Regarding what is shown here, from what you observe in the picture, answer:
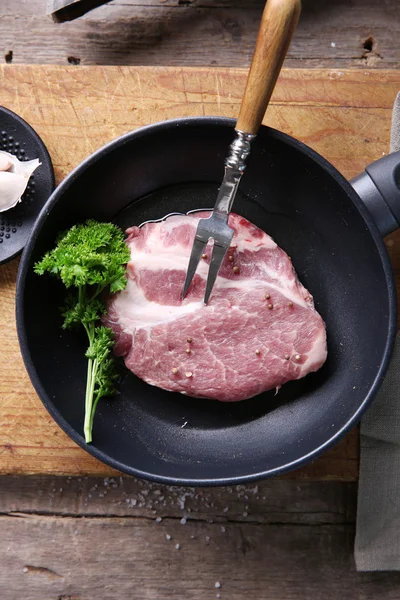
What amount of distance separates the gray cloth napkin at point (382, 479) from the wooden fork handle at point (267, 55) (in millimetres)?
562

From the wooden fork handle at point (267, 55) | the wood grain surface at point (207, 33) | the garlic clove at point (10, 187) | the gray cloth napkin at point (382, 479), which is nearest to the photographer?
the wooden fork handle at point (267, 55)

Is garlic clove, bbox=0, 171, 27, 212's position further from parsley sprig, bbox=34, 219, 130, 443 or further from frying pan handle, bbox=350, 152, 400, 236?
frying pan handle, bbox=350, 152, 400, 236

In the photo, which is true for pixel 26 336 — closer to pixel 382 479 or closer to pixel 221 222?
pixel 221 222

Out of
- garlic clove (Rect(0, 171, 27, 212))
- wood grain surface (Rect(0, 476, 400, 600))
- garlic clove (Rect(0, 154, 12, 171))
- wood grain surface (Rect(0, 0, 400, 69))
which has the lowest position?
wood grain surface (Rect(0, 476, 400, 600))

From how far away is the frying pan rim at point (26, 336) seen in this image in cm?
162

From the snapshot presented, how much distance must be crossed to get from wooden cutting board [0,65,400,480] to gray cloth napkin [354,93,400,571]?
13 cm

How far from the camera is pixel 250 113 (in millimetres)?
1546

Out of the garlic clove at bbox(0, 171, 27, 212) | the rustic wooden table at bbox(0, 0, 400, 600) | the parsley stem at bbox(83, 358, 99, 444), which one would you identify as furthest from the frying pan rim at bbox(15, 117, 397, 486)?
the rustic wooden table at bbox(0, 0, 400, 600)

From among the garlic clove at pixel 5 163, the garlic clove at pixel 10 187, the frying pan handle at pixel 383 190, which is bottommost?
the garlic clove at pixel 10 187

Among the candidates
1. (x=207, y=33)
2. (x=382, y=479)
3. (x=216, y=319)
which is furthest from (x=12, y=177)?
(x=382, y=479)

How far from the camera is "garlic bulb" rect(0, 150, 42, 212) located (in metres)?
1.79

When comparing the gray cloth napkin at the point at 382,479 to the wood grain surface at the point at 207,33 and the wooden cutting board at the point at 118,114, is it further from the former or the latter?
the wood grain surface at the point at 207,33

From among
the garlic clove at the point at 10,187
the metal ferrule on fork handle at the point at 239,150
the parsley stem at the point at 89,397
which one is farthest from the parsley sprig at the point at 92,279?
the metal ferrule on fork handle at the point at 239,150

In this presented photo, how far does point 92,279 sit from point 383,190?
854 mm
